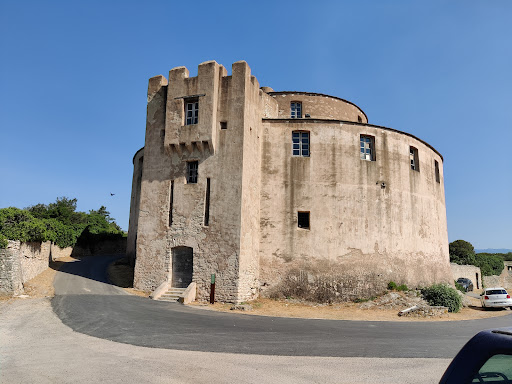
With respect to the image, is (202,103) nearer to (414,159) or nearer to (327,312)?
(327,312)

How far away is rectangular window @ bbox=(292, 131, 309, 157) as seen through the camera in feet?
73.3

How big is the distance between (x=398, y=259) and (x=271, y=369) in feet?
54.8

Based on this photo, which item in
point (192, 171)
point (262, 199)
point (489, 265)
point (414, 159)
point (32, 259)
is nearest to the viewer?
point (32, 259)

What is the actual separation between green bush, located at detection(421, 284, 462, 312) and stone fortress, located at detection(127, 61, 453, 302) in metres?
1.68

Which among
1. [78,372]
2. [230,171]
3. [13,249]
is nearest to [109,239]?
[13,249]

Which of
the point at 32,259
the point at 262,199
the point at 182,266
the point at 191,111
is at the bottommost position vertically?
the point at 182,266

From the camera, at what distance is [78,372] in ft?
22.9

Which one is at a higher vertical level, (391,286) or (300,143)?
(300,143)

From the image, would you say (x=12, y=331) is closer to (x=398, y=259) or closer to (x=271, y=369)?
(x=271, y=369)

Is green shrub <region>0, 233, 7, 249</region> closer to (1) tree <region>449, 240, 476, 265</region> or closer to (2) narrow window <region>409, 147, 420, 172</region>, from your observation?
(2) narrow window <region>409, 147, 420, 172</region>

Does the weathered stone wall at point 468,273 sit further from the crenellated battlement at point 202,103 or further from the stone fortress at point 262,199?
the crenellated battlement at point 202,103

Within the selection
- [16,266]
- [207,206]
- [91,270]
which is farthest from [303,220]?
[16,266]

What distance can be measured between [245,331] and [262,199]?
10607 mm

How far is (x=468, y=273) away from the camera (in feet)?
152
